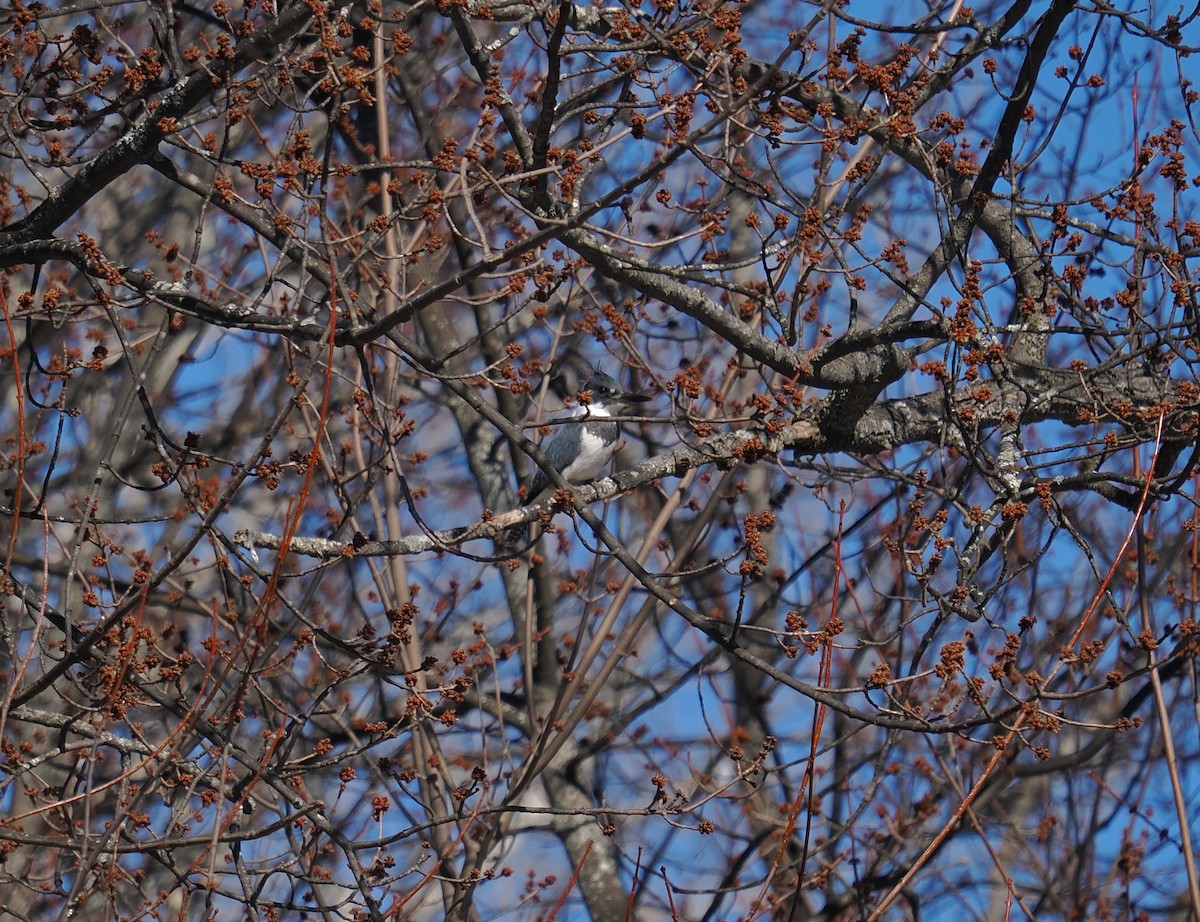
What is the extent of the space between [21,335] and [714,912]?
19.9ft

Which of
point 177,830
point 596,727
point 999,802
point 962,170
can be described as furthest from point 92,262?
point 999,802

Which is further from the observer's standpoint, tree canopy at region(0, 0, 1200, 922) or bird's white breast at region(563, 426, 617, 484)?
bird's white breast at region(563, 426, 617, 484)

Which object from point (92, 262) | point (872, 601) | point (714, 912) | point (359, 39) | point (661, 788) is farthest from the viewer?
point (872, 601)

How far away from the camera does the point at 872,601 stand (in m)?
8.53

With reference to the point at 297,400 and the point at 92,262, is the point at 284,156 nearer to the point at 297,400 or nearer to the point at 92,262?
the point at 92,262

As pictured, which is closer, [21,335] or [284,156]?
[284,156]

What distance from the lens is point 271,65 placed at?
3.02 meters

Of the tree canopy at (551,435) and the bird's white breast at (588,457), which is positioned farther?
the bird's white breast at (588,457)

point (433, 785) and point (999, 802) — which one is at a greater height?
point (999, 802)

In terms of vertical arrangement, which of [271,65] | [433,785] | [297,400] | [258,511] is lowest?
[297,400]

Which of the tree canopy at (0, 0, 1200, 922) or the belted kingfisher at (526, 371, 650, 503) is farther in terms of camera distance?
the belted kingfisher at (526, 371, 650, 503)

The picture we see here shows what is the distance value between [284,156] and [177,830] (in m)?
1.69

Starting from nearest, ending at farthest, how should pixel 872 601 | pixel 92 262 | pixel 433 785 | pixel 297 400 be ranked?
pixel 297 400 < pixel 92 262 < pixel 433 785 < pixel 872 601

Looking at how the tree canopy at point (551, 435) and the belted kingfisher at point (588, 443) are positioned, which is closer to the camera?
the tree canopy at point (551, 435)
